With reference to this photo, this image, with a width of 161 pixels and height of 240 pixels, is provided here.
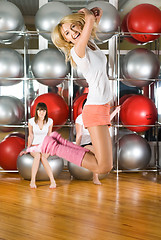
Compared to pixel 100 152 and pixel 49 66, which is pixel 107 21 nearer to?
pixel 49 66

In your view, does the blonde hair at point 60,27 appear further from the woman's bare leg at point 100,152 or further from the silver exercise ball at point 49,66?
the silver exercise ball at point 49,66

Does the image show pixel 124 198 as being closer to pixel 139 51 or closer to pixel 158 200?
pixel 158 200

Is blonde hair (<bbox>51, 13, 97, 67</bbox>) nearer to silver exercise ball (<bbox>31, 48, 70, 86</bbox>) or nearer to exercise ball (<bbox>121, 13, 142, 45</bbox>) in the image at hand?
silver exercise ball (<bbox>31, 48, 70, 86</bbox>)

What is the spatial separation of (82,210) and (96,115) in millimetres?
1069

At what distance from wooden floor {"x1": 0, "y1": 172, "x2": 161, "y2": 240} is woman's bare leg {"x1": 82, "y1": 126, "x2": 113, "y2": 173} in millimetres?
498

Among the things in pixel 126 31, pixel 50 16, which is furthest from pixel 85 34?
pixel 126 31

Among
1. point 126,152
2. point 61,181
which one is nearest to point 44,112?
point 61,181

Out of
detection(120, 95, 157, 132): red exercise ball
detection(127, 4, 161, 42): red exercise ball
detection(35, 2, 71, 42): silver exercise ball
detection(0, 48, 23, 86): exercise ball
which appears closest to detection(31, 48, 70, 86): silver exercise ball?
detection(0, 48, 23, 86): exercise ball

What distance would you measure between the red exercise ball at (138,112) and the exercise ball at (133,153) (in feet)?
0.69

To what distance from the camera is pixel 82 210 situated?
2957 mm

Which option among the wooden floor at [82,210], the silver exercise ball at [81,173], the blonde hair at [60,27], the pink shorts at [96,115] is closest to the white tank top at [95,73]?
the pink shorts at [96,115]

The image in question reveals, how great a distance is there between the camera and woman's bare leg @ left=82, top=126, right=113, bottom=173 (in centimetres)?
224

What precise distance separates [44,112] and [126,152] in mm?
1121

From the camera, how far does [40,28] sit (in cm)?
409
